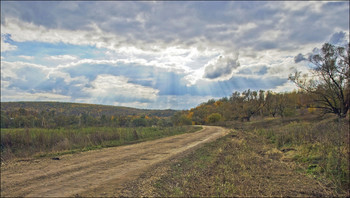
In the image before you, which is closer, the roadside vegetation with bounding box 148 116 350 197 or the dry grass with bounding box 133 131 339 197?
the dry grass with bounding box 133 131 339 197

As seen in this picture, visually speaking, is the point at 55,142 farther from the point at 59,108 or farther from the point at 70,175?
the point at 59,108

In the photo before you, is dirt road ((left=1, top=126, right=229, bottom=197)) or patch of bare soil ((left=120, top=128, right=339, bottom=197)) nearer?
dirt road ((left=1, top=126, right=229, bottom=197))

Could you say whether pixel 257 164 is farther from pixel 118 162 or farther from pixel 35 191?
pixel 35 191

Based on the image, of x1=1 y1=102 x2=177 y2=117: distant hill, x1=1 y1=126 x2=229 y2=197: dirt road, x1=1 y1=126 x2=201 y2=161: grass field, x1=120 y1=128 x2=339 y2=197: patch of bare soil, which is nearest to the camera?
x1=1 y1=126 x2=229 y2=197: dirt road

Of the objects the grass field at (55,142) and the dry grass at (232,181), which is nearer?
the dry grass at (232,181)

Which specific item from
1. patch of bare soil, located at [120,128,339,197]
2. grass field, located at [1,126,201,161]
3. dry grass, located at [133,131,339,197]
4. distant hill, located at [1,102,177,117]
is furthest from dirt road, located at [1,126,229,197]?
distant hill, located at [1,102,177,117]

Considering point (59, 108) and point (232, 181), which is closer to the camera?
point (232, 181)

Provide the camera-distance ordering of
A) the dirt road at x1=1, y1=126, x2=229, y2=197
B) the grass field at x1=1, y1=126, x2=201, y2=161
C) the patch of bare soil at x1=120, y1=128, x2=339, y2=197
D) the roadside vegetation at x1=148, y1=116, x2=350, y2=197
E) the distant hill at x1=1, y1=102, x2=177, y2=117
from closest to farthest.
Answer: the dirt road at x1=1, y1=126, x2=229, y2=197 → the patch of bare soil at x1=120, y1=128, x2=339, y2=197 → the roadside vegetation at x1=148, y1=116, x2=350, y2=197 → the grass field at x1=1, y1=126, x2=201, y2=161 → the distant hill at x1=1, y1=102, x2=177, y2=117

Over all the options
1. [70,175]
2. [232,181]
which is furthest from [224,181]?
[70,175]

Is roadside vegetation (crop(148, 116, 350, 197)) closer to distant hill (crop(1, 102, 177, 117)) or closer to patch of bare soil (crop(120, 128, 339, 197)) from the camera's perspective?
patch of bare soil (crop(120, 128, 339, 197))

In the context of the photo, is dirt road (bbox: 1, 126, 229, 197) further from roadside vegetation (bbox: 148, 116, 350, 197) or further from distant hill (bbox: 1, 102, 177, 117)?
distant hill (bbox: 1, 102, 177, 117)

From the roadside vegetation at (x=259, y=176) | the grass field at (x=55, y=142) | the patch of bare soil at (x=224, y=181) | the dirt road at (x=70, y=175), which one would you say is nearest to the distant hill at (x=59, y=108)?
the grass field at (x=55, y=142)

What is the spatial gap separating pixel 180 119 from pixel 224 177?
2068 inches

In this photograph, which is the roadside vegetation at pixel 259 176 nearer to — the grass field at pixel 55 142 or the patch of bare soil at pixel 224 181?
the patch of bare soil at pixel 224 181
